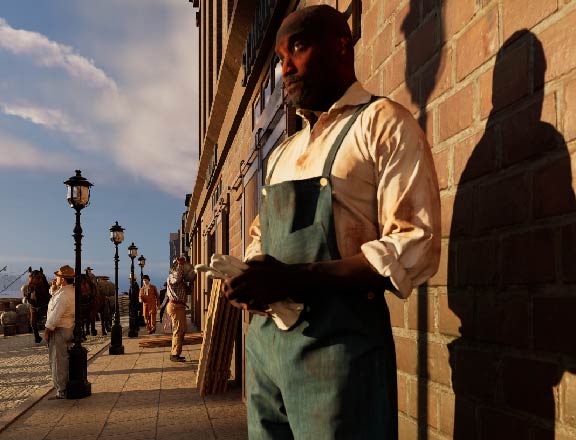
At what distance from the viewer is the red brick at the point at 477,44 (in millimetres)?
1871

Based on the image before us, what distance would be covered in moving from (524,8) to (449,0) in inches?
18.9

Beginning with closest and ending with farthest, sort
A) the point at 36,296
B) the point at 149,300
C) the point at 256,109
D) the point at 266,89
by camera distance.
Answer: the point at 266,89, the point at 256,109, the point at 36,296, the point at 149,300

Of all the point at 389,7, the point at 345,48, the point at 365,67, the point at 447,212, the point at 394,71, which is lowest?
the point at 447,212

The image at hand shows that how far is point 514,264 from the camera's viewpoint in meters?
1.72

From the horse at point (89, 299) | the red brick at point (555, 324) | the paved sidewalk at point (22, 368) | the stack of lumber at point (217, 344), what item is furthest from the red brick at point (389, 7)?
the horse at point (89, 299)

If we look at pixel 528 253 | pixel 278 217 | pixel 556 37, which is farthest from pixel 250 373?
pixel 556 37

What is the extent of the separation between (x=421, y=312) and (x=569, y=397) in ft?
2.86

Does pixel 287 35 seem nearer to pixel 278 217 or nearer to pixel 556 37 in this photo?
pixel 278 217

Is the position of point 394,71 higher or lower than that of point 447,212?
higher

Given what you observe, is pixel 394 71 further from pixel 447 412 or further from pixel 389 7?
pixel 447 412

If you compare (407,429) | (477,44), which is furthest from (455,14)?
(407,429)

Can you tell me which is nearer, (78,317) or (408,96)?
(408,96)

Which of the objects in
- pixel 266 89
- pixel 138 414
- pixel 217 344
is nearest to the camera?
pixel 266 89

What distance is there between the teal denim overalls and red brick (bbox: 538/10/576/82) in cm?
52
